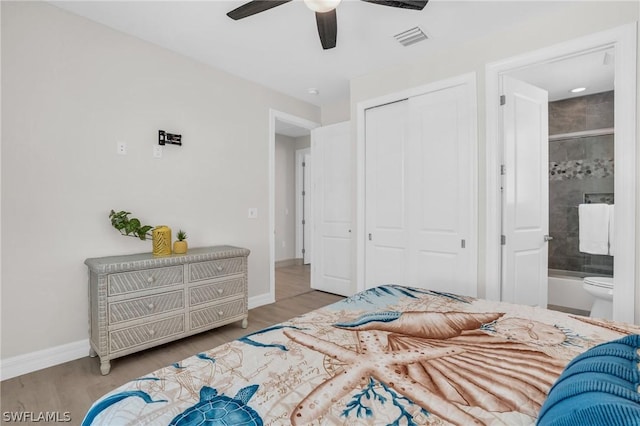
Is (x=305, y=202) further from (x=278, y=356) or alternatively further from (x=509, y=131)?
(x=278, y=356)

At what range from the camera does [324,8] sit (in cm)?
175

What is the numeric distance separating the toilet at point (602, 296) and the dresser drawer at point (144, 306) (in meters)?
3.72

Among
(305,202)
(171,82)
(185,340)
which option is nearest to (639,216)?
(185,340)

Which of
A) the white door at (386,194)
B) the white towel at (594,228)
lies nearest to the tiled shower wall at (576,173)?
the white towel at (594,228)

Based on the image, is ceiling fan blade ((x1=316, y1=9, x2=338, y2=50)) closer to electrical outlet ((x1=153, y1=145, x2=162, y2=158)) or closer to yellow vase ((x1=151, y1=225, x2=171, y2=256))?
electrical outlet ((x1=153, y1=145, x2=162, y2=158))

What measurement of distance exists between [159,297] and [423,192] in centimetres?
255

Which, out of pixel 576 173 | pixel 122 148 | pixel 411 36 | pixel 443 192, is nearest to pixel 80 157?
pixel 122 148

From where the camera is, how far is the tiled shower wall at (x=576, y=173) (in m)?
3.98

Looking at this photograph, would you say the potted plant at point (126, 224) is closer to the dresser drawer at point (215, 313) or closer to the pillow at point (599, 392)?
the dresser drawer at point (215, 313)

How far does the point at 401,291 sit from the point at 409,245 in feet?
4.29

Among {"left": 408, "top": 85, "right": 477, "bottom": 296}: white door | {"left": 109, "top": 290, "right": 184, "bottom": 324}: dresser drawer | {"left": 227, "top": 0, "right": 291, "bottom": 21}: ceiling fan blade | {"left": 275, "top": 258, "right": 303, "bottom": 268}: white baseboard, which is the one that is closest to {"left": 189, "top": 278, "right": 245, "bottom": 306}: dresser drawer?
{"left": 109, "top": 290, "right": 184, "bottom": 324}: dresser drawer

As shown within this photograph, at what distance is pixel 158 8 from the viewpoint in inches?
93.7

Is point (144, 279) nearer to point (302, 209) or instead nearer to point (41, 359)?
point (41, 359)

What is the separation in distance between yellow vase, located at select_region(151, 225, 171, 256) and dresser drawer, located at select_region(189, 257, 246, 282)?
268 mm
